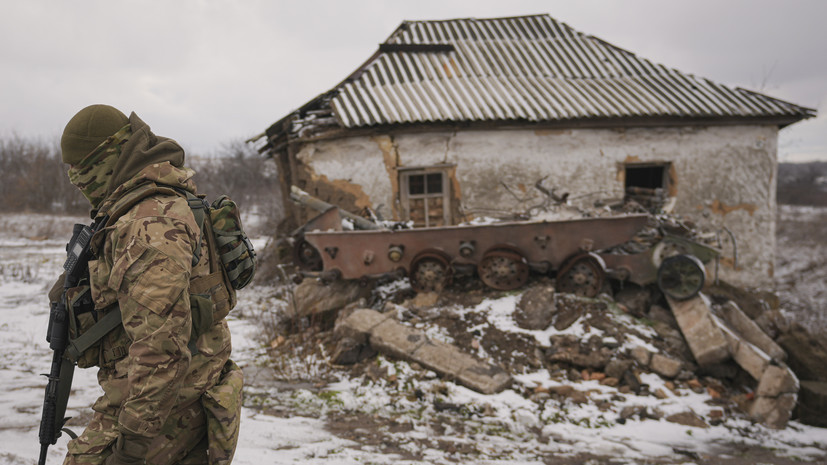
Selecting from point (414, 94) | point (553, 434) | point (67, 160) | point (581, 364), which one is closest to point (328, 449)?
point (553, 434)

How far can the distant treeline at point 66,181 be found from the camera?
2106 cm

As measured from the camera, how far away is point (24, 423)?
3.55 m

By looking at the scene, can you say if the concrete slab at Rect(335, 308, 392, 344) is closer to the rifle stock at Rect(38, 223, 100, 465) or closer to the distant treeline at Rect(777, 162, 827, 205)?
the rifle stock at Rect(38, 223, 100, 465)

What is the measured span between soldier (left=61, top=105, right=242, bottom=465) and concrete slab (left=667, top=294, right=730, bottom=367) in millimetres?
5039


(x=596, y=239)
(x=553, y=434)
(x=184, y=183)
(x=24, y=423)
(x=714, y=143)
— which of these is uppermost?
(x=714, y=143)

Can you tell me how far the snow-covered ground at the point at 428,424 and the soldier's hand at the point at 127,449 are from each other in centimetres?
165

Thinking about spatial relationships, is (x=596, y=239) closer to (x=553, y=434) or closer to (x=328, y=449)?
(x=553, y=434)

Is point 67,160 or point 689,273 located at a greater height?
point 67,160

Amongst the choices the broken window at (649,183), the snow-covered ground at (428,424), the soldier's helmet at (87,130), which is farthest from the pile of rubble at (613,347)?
the soldier's helmet at (87,130)

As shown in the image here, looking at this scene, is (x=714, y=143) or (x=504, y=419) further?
(x=714, y=143)

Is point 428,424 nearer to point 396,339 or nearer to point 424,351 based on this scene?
point 424,351

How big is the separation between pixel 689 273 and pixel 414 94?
17.1 ft

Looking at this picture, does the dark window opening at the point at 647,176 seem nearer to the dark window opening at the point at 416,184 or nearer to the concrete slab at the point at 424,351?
the dark window opening at the point at 416,184

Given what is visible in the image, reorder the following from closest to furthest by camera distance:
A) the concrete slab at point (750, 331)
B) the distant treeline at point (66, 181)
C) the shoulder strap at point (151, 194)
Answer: the shoulder strap at point (151, 194)
the concrete slab at point (750, 331)
the distant treeline at point (66, 181)
